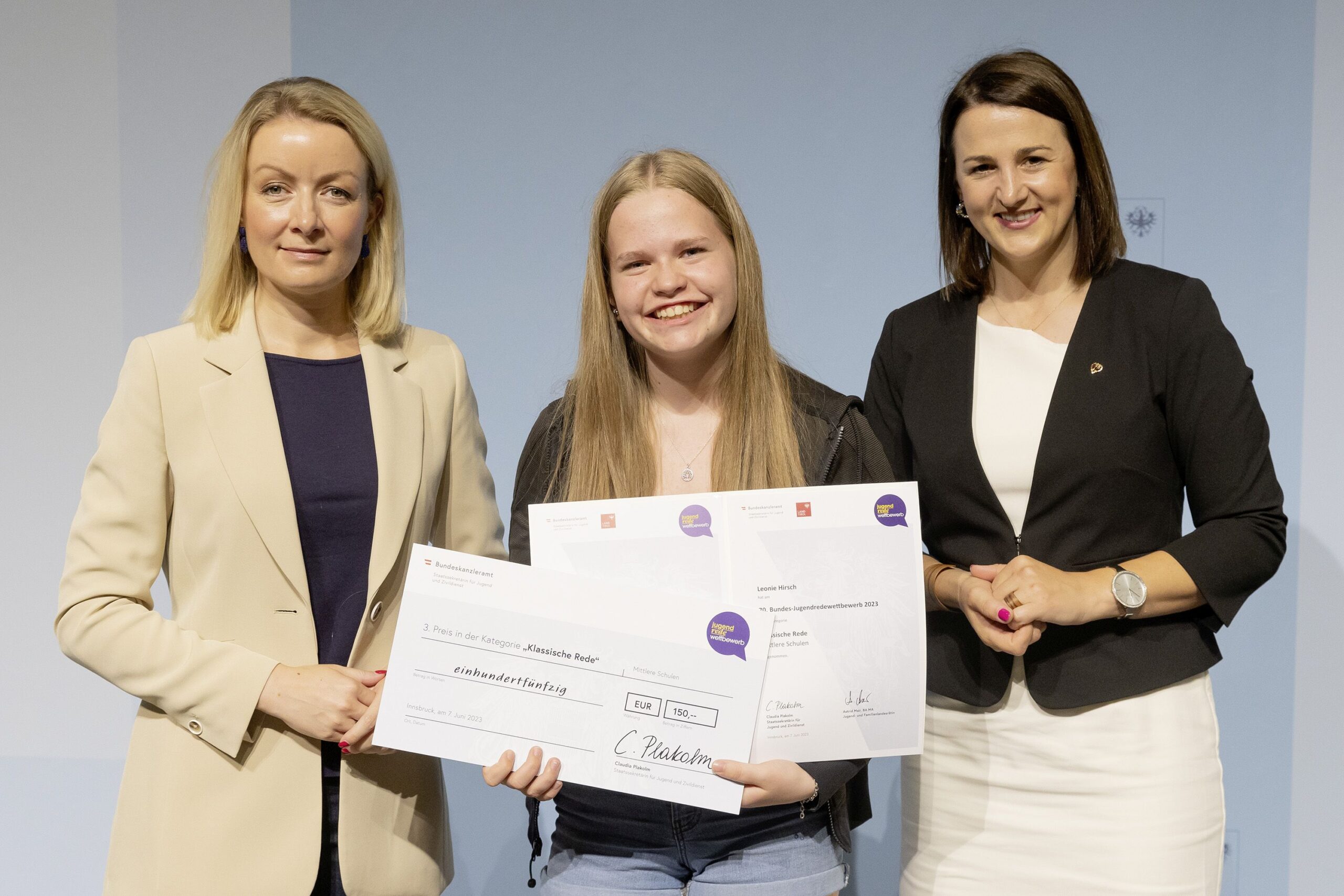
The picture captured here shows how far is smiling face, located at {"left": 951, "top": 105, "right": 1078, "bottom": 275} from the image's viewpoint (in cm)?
175

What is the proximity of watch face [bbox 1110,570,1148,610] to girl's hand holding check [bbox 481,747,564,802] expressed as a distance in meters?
0.89

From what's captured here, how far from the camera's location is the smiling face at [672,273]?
1570 millimetres

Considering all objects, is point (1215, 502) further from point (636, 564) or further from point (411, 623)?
point (411, 623)

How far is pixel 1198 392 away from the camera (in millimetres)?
1679

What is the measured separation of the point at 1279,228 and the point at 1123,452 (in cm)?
149

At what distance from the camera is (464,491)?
186 cm

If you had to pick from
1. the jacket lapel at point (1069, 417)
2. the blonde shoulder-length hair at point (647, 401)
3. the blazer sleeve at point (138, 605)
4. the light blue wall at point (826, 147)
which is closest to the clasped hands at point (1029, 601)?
the jacket lapel at point (1069, 417)

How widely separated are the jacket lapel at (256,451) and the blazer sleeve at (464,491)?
300 millimetres

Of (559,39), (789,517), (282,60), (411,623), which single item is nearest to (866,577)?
(789,517)

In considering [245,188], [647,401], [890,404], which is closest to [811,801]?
[647,401]

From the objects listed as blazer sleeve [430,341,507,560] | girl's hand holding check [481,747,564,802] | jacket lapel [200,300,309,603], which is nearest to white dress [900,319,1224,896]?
girl's hand holding check [481,747,564,802]

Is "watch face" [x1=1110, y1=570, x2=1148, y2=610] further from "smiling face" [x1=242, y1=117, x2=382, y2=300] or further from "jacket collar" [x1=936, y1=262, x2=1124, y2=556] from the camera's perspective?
"smiling face" [x1=242, y1=117, x2=382, y2=300]

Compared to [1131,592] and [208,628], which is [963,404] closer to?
[1131,592]

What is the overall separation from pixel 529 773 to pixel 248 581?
1.73ft
